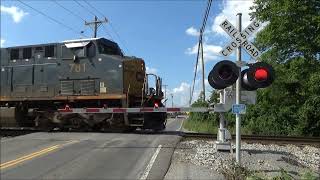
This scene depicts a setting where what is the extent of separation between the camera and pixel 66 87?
1772 centimetres

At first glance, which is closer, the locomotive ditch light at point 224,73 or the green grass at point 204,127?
the locomotive ditch light at point 224,73

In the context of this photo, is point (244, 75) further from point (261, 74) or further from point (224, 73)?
point (261, 74)

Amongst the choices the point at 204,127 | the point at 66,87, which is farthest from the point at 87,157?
the point at 204,127

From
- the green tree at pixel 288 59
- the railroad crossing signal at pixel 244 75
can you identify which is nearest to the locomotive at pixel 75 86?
the railroad crossing signal at pixel 244 75

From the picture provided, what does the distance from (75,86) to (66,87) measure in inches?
16.2

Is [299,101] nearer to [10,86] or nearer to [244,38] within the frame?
[10,86]

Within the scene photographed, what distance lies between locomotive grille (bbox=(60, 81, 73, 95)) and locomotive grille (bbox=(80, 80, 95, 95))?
0.49 metres

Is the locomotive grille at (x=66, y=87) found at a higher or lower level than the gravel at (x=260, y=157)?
higher

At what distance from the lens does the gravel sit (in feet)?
34.1

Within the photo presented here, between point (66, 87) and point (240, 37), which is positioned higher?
point (240, 37)

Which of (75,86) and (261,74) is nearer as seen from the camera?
(261,74)

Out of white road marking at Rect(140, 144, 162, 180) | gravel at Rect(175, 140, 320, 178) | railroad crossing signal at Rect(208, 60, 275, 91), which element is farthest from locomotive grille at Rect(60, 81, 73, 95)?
railroad crossing signal at Rect(208, 60, 275, 91)

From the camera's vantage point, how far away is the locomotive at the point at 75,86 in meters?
16.9

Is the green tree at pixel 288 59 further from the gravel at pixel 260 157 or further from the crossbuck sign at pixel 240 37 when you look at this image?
the crossbuck sign at pixel 240 37
